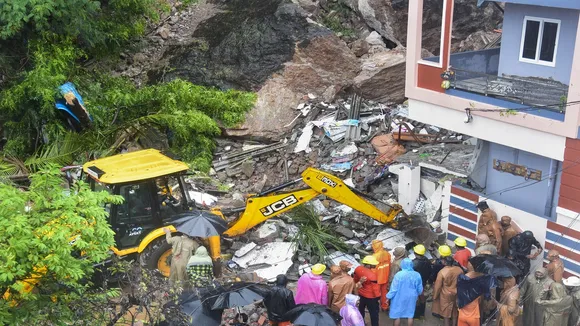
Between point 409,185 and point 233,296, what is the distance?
6105 mm

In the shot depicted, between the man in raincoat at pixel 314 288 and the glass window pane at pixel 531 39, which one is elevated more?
the glass window pane at pixel 531 39

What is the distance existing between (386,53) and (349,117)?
→ 326 centimetres

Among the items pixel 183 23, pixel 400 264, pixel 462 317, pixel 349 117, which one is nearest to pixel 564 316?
pixel 462 317

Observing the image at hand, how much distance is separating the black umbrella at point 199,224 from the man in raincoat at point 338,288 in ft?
6.32

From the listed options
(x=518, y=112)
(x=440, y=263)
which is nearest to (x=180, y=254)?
(x=440, y=263)

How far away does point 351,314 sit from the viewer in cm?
826

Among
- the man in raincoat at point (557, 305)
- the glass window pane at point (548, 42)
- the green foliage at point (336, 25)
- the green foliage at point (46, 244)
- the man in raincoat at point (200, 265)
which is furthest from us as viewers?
the green foliage at point (336, 25)

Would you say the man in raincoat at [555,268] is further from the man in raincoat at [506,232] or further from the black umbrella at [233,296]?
the black umbrella at [233,296]

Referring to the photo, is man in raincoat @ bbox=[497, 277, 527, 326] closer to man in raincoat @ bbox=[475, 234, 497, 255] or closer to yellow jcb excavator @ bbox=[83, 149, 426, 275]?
man in raincoat @ bbox=[475, 234, 497, 255]

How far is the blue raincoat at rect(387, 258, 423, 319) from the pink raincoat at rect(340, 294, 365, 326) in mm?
993

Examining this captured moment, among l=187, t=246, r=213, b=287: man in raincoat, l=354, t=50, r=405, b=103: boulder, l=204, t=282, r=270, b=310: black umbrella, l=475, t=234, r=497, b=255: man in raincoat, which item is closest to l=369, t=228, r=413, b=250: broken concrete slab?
l=475, t=234, r=497, b=255: man in raincoat

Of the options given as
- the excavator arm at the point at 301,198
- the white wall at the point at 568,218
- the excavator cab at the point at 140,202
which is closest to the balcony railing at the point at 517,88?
the white wall at the point at 568,218

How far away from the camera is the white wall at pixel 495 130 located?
9984mm

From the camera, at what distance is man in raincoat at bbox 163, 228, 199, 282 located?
9648 millimetres
